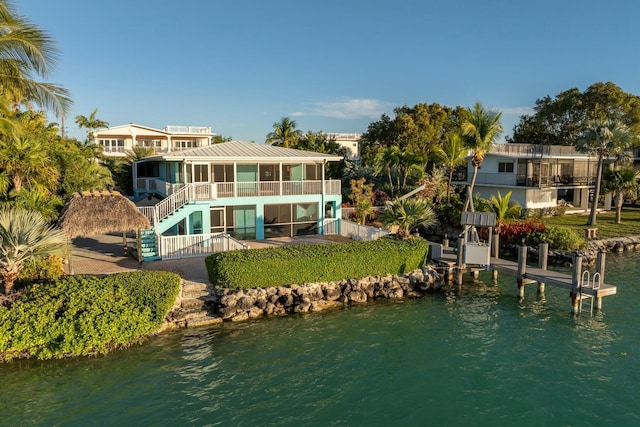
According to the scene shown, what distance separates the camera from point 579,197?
42.3 meters

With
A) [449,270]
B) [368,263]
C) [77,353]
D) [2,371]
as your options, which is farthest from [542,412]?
[2,371]

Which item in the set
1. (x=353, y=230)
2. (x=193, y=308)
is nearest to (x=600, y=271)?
(x=353, y=230)

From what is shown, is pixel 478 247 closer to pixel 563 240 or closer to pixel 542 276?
pixel 542 276

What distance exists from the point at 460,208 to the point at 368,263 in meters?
14.8

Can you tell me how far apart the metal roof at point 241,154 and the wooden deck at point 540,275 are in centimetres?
845

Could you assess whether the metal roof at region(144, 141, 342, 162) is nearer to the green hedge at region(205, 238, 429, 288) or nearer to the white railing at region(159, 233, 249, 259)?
the white railing at region(159, 233, 249, 259)

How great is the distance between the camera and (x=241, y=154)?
2542cm

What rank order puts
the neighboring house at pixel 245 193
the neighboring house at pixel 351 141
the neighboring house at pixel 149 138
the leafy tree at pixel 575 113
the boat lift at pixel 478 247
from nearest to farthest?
the boat lift at pixel 478 247 → the neighboring house at pixel 245 193 → the leafy tree at pixel 575 113 → the neighboring house at pixel 149 138 → the neighboring house at pixel 351 141

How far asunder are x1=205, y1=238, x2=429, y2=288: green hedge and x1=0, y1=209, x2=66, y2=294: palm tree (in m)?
5.52

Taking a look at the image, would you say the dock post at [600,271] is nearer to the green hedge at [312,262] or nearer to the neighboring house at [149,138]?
the green hedge at [312,262]

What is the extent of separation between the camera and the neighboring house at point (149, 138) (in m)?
54.5

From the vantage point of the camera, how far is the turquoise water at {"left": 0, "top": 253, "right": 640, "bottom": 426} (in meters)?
11.0

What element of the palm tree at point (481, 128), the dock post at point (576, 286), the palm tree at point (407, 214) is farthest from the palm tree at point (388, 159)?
the dock post at point (576, 286)

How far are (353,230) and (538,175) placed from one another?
2042 centimetres
